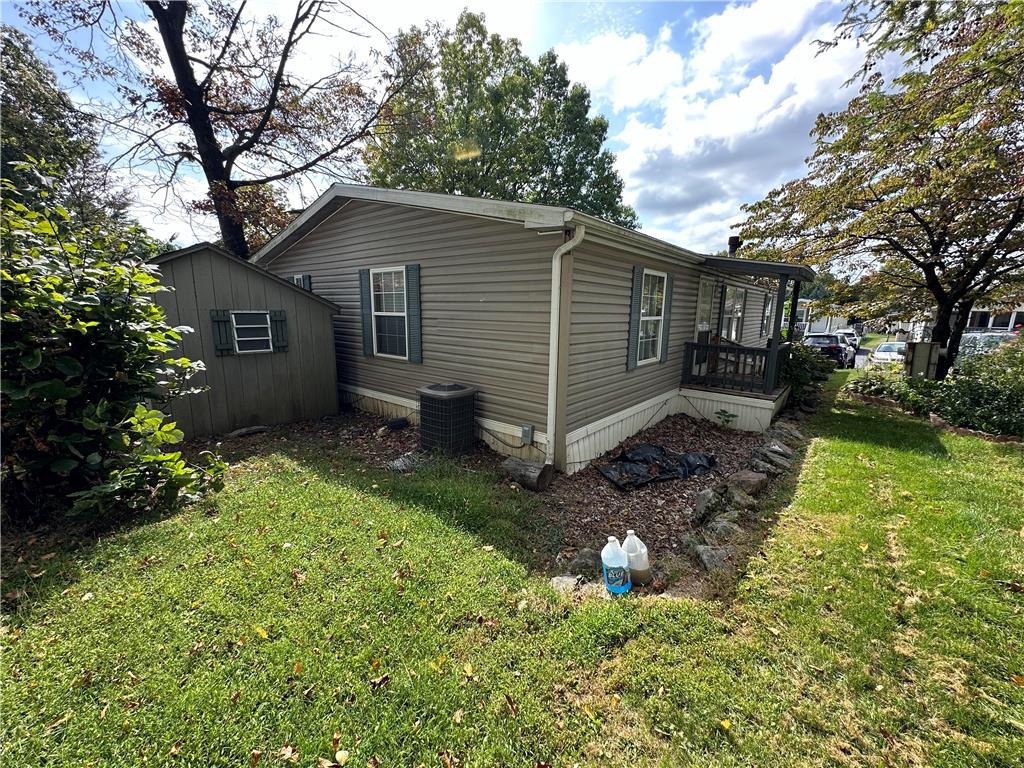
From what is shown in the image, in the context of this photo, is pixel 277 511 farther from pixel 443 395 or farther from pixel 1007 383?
pixel 1007 383

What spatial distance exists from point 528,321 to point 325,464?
3330mm

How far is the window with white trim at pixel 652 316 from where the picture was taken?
6.78 m

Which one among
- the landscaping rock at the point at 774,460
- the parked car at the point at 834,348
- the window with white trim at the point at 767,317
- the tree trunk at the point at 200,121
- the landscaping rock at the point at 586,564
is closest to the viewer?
the landscaping rock at the point at 586,564

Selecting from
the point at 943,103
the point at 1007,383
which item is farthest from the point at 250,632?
the point at 1007,383

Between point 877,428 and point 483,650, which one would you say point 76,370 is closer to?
point 483,650

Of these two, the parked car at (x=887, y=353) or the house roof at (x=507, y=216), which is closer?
the house roof at (x=507, y=216)

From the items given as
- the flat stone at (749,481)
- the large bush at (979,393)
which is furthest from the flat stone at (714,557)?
the large bush at (979,393)

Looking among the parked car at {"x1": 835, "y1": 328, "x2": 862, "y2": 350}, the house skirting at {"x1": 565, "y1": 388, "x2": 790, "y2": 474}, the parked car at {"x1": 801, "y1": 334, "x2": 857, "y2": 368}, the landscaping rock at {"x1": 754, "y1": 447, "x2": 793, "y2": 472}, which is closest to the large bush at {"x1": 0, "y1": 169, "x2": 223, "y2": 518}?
the house skirting at {"x1": 565, "y1": 388, "x2": 790, "y2": 474}

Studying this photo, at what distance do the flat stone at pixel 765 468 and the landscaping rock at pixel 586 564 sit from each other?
3.03 m

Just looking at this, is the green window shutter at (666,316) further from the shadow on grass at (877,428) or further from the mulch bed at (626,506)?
the shadow on grass at (877,428)

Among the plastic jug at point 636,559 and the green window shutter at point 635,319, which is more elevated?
the green window shutter at point 635,319

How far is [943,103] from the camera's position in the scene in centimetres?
592

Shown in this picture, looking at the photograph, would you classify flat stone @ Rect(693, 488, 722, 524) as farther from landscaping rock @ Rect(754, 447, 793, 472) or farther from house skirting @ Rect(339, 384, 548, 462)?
house skirting @ Rect(339, 384, 548, 462)

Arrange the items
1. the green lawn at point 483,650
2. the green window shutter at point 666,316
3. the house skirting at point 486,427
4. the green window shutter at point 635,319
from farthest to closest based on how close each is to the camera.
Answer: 1. the green window shutter at point 666,316
2. the green window shutter at point 635,319
3. the house skirting at point 486,427
4. the green lawn at point 483,650
